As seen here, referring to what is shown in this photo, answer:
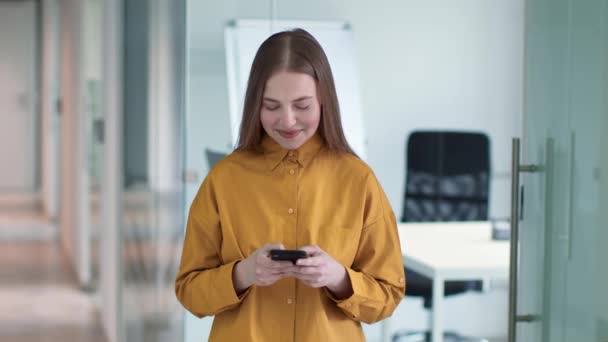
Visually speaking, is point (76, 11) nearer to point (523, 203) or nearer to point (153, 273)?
point (153, 273)

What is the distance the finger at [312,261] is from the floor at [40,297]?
4377 mm

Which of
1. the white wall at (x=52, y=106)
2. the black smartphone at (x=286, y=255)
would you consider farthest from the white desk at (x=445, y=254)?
the white wall at (x=52, y=106)

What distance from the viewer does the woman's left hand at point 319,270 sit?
1.81 metres

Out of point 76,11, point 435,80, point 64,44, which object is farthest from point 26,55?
point 435,80

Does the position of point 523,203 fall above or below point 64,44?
below

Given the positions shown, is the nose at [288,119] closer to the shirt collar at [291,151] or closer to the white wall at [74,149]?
the shirt collar at [291,151]

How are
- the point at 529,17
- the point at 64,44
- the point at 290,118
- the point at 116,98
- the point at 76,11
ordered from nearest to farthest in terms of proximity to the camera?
the point at 290,118 < the point at 529,17 < the point at 116,98 < the point at 76,11 < the point at 64,44

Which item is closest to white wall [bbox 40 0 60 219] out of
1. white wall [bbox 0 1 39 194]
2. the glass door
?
white wall [bbox 0 1 39 194]

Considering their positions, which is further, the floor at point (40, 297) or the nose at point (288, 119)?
the floor at point (40, 297)

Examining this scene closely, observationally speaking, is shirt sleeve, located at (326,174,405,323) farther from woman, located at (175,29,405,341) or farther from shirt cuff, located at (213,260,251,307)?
shirt cuff, located at (213,260,251,307)

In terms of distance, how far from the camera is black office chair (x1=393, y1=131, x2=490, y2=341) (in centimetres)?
287

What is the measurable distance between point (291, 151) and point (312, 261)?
0.87 ft

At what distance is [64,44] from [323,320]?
28.4 feet

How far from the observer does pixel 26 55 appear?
56.9 ft
